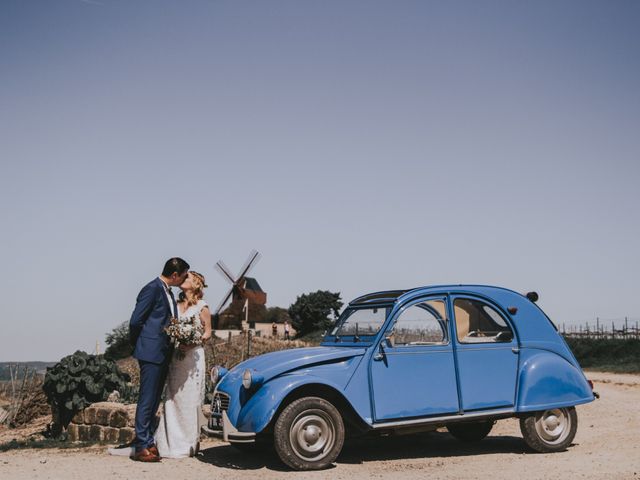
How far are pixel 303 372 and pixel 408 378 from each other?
4.04ft

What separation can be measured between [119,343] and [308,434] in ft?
164

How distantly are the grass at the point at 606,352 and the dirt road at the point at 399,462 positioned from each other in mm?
23374

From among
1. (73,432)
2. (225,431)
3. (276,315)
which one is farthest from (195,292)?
(276,315)

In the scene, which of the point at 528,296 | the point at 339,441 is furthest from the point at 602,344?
the point at 339,441

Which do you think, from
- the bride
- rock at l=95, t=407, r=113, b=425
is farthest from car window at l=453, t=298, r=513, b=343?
rock at l=95, t=407, r=113, b=425

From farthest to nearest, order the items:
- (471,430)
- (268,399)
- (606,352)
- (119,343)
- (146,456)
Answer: (119,343)
(606,352)
(471,430)
(146,456)
(268,399)

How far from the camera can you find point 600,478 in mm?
6707

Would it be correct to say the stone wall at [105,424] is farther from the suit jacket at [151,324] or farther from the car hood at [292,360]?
the car hood at [292,360]

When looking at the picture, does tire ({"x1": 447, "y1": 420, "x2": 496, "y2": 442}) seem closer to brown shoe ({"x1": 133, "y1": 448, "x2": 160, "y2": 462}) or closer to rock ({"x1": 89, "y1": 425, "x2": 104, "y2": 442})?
brown shoe ({"x1": 133, "y1": 448, "x2": 160, "y2": 462})

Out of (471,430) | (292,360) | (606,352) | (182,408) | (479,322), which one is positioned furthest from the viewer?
(606,352)

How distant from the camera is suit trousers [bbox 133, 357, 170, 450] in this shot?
7.68m

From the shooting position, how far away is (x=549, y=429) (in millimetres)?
8367

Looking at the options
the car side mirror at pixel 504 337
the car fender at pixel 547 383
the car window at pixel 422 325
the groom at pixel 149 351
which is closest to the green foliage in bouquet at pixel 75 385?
the groom at pixel 149 351

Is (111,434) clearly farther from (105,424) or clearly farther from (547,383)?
(547,383)
